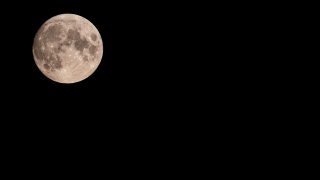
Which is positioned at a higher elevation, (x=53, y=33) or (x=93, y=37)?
(x=53, y=33)

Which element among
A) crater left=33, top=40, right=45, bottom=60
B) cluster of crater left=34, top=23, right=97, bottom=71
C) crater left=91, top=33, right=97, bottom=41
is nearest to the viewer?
cluster of crater left=34, top=23, right=97, bottom=71

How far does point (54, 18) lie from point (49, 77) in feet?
3.37

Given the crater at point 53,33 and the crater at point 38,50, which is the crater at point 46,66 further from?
the crater at point 53,33

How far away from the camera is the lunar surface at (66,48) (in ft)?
20.7

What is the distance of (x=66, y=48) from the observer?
6273 millimetres

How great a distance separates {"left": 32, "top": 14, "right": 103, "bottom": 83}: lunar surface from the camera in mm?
6305

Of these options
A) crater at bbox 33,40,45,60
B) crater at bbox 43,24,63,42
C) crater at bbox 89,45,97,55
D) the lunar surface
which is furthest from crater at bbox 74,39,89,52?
crater at bbox 33,40,45,60

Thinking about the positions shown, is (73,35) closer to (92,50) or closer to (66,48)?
(66,48)

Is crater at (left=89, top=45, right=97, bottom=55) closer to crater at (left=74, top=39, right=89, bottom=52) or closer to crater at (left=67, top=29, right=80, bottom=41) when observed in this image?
crater at (left=74, top=39, right=89, bottom=52)

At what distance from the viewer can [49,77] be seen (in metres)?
6.75

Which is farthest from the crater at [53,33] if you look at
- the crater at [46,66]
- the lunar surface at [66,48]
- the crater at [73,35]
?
the crater at [46,66]

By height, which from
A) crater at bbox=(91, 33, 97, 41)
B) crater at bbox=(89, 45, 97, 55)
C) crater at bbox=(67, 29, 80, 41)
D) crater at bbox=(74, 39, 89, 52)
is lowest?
crater at bbox=(89, 45, 97, 55)

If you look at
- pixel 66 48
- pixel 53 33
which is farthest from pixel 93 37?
pixel 53 33

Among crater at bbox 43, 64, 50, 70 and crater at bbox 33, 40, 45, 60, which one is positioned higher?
crater at bbox 33, 40, 45, 60
